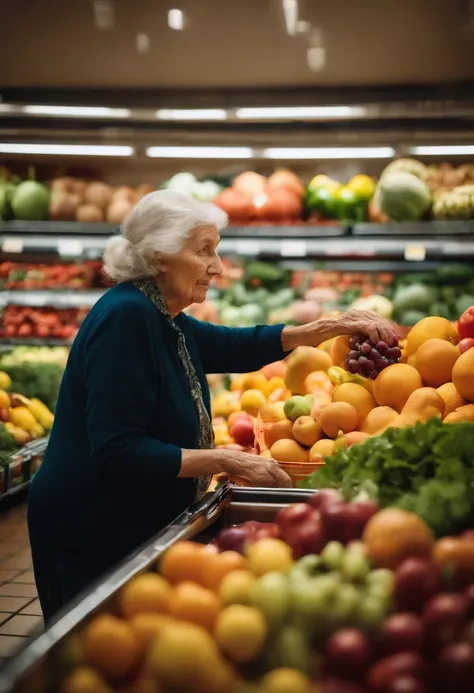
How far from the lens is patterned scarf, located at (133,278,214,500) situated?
219cm

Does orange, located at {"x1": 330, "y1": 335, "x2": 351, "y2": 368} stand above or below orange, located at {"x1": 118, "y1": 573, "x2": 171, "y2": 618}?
above

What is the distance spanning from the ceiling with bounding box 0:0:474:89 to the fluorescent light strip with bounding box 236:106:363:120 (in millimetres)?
182

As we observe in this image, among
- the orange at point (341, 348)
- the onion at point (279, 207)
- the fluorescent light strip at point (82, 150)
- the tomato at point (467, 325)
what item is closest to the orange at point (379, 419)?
the orange at point (341, 348)

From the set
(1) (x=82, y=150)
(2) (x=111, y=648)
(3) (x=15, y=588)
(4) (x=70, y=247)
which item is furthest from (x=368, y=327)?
(1) (x=82, y=150)

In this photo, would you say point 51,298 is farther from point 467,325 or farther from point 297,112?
point 467,325

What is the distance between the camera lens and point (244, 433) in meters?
3.06

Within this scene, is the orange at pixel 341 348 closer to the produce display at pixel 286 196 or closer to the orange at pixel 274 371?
the orange at pixel 274 371

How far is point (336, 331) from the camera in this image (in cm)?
264

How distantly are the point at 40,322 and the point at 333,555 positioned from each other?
5.42 m

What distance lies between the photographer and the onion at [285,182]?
5.86 metres

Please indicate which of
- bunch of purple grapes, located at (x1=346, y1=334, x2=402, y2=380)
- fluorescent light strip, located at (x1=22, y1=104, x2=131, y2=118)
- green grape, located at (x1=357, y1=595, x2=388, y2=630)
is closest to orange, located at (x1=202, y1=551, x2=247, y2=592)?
green grape, located at (x1=357, y1=595, x2=388, y2=630)

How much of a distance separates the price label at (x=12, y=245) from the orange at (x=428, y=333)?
159 inches

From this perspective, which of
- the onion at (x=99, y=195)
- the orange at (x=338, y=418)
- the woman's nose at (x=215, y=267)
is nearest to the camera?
the woman's nose at (x=215, y=267)

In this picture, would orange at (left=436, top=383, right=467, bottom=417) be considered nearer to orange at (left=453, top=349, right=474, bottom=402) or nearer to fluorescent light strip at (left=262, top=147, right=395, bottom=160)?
orange at (left=453, top=349, right=474, bottom=402)
